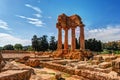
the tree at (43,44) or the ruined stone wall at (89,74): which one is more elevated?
the tree at (43,44)

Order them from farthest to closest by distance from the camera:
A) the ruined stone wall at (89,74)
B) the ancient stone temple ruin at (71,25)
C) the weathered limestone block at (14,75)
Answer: the ancient stone temple ruin at (71,25)
the ruined stone wall at (89,74)
the weathered limestone block at (14,75)

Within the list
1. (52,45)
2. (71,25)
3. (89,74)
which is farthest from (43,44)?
(89,74)

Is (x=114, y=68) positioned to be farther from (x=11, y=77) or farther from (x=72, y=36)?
(x=72, y=36)

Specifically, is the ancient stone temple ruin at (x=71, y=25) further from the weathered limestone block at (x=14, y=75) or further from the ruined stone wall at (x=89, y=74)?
the weathered limestone block at (x=14, y=75)

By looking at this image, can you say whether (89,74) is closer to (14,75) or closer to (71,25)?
(14,75)

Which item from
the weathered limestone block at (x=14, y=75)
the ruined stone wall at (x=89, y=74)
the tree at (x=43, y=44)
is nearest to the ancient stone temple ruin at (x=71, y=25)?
the ruined stone wall at (x=89, y=74)

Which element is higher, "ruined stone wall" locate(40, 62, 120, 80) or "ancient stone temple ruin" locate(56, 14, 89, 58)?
"ancient stone temple ruin" locate(56, 14, 89, 58)

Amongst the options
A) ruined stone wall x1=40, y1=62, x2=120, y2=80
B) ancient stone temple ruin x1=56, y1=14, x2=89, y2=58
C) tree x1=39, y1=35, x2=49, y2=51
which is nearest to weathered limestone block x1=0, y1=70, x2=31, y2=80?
ruined stone wall x1=40, y1=62, x2=120, y2=80

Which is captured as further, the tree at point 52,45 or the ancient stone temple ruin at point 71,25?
the tree at point 52,45

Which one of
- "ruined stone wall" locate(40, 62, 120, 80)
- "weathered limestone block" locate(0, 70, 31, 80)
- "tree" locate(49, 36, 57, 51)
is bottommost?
"ruined stone wall" locate(40, 62, 120, 80)

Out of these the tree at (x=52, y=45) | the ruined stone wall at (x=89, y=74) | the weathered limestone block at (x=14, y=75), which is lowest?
the ruined stone wall at (x=89, y=74)

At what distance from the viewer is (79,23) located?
3259cm

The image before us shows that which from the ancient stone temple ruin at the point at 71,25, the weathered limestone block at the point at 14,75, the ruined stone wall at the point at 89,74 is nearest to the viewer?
the weathered limestone block at the point at 14,75

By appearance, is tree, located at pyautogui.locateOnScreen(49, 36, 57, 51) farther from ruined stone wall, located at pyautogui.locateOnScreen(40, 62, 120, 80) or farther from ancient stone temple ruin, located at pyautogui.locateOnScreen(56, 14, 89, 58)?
ruined stone wall, located at pyautogui.locateOnScreen(40, 62, 120, 80)
